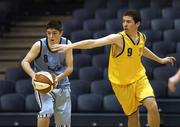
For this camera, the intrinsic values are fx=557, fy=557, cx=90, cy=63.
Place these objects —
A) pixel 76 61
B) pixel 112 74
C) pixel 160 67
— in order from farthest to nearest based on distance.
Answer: pixel 76 61 → pixel 160 67 → pixel 112 74

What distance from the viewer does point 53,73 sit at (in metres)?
6.25

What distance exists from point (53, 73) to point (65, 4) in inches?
255

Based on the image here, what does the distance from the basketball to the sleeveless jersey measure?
Result: 0.28 metres

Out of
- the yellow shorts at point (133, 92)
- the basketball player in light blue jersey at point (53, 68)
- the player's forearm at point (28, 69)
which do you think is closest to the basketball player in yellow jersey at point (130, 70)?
the yellow shorts at point (133, 92)

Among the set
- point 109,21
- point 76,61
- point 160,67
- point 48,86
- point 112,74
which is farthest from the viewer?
point 109,21

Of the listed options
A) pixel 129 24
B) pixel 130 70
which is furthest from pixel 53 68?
pixel 129 24

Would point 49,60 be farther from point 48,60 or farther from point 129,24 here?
point 129,24

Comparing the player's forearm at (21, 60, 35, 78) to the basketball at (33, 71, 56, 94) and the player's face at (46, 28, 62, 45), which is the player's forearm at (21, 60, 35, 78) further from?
the player's face at (46, 28, 62, 45)

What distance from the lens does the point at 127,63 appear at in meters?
6.19

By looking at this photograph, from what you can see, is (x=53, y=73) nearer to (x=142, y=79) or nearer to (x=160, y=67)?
(x=142, y=79)

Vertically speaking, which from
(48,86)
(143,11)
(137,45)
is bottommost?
(48,86)

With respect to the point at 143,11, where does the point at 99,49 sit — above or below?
below

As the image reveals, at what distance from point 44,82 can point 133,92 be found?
41.4 inches

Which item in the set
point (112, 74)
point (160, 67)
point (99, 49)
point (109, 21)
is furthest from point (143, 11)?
point (112, 74)
